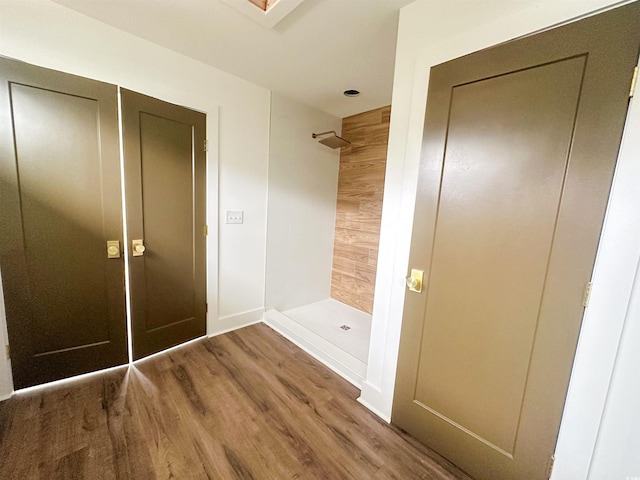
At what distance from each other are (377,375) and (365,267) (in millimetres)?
1632

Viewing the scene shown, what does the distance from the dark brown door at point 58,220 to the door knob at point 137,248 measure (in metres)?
0.10

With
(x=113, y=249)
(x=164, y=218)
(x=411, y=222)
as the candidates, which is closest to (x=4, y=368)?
(x=113, y=249)

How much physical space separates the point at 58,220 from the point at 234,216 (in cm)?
121

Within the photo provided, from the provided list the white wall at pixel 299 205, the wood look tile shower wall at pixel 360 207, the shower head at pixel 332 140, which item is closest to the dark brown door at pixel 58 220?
the white wall at pixel 299 205

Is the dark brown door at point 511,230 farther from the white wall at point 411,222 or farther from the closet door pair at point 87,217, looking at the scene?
the closet door pair at point 87,217

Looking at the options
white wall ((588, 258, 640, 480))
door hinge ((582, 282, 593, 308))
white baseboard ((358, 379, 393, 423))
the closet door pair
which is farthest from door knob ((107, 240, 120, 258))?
white wall ((588, 258, 640, 480))

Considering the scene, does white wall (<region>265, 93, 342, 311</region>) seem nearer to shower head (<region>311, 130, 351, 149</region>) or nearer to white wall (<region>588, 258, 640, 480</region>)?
shower head (<region>311, 130, 351, 149</region>)

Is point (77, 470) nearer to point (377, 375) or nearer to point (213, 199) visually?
point (377, 375)

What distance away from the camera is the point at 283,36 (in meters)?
1.62

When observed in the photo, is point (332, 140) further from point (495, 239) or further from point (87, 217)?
point (87, 217)

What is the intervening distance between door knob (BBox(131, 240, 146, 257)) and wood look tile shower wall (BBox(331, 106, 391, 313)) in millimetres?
2269

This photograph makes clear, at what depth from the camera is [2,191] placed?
1.41m

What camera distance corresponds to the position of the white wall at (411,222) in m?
0.86

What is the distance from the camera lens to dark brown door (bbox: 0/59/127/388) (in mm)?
1434
